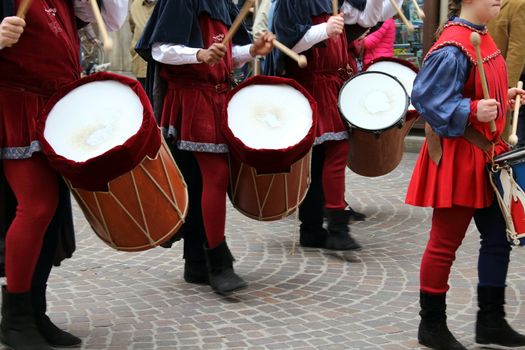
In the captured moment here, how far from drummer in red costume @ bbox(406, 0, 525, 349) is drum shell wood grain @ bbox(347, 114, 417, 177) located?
1.87 metres

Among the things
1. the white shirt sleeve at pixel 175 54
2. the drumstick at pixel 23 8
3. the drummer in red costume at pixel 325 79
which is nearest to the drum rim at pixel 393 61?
the drummer in red costume at pixel 325 79

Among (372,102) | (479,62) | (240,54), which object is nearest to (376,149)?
(372,102)

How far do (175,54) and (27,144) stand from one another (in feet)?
3.42

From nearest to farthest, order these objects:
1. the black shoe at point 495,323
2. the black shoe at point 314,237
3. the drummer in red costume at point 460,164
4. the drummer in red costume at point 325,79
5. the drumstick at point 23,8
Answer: the drumstick at point 23,8
the drummer in red costume at point 460,164
the black shoe at point 495,323
the drummer in red costume at point 325,79
the black shoe at point 314,237

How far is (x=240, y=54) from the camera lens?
15.3 ft

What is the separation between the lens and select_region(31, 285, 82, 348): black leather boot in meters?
3.71

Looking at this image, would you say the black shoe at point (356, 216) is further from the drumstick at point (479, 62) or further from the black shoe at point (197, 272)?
the drumstick at point (479, 62)

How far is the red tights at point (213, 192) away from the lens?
4.43 m

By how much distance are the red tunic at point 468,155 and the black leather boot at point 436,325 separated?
15.1 inches

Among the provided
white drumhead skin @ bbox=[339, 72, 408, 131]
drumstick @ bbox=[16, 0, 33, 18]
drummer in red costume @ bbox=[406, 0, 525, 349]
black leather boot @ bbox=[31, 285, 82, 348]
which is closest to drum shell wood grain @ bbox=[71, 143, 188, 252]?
black leather boot @ bbox=[31, 285, 82, 348]

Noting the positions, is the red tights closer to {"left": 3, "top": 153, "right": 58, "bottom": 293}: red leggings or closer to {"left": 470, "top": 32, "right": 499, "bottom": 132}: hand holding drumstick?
{"left": 3, "top": 153, "right": 58, "bottom": 293}: red leggings

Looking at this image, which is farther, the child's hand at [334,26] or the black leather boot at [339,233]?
the black leather boot at [339,233]

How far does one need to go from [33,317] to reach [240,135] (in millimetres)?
1228

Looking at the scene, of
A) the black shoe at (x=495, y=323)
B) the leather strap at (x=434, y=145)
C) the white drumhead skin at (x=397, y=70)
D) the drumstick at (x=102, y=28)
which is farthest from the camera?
the white drumhead skin at (x=397, y=70)
